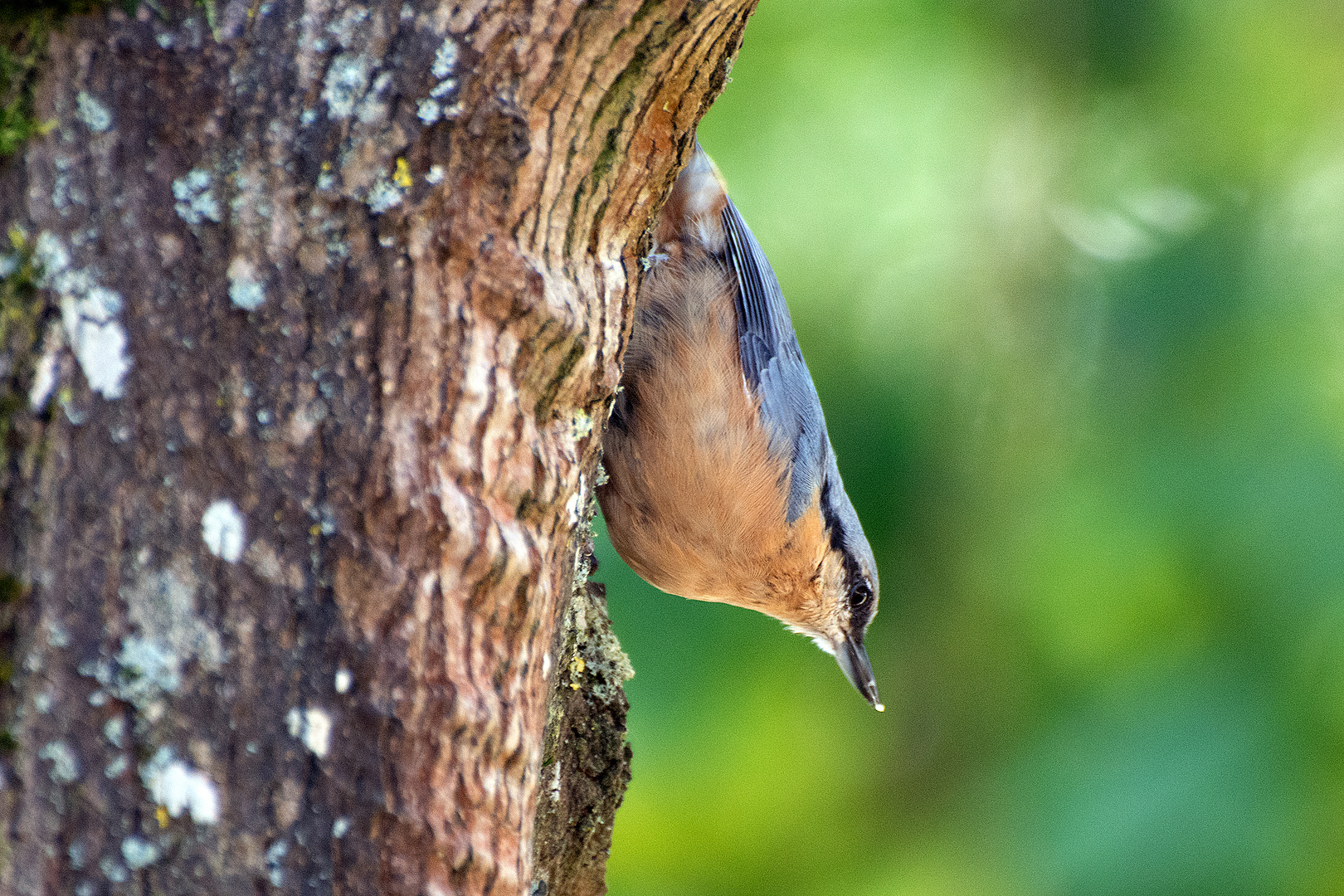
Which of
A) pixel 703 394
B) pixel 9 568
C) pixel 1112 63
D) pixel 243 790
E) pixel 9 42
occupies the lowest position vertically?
pixel 243 790

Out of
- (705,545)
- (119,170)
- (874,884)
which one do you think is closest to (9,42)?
(119,170)

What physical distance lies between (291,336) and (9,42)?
39 centimetres

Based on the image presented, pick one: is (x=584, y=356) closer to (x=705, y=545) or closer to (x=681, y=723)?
(x=705, y=545)

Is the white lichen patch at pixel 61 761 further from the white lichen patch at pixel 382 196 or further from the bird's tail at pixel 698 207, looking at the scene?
the bird's tail at pixel 698 207

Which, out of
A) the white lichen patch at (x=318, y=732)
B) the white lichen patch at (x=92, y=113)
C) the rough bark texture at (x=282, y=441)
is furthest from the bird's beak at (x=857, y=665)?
the white lichen patch at (x=92, y=113)

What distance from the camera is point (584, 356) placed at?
1.47 meters

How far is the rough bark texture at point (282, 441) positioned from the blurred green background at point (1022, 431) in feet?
11.6

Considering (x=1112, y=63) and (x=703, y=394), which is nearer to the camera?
(x=703, y=394)

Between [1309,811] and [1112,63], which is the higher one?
[1112,63]

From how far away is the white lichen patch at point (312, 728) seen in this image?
3.67ft

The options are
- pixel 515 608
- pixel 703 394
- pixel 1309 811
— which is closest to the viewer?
pixel 515 608

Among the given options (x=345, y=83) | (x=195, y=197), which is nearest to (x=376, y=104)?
(x=345, y=83)

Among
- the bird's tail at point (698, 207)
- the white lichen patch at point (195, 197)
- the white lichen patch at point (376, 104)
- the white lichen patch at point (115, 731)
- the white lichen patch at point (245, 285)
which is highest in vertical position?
the bird's tail at point (698, 207)

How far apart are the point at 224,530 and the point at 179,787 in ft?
0.82
